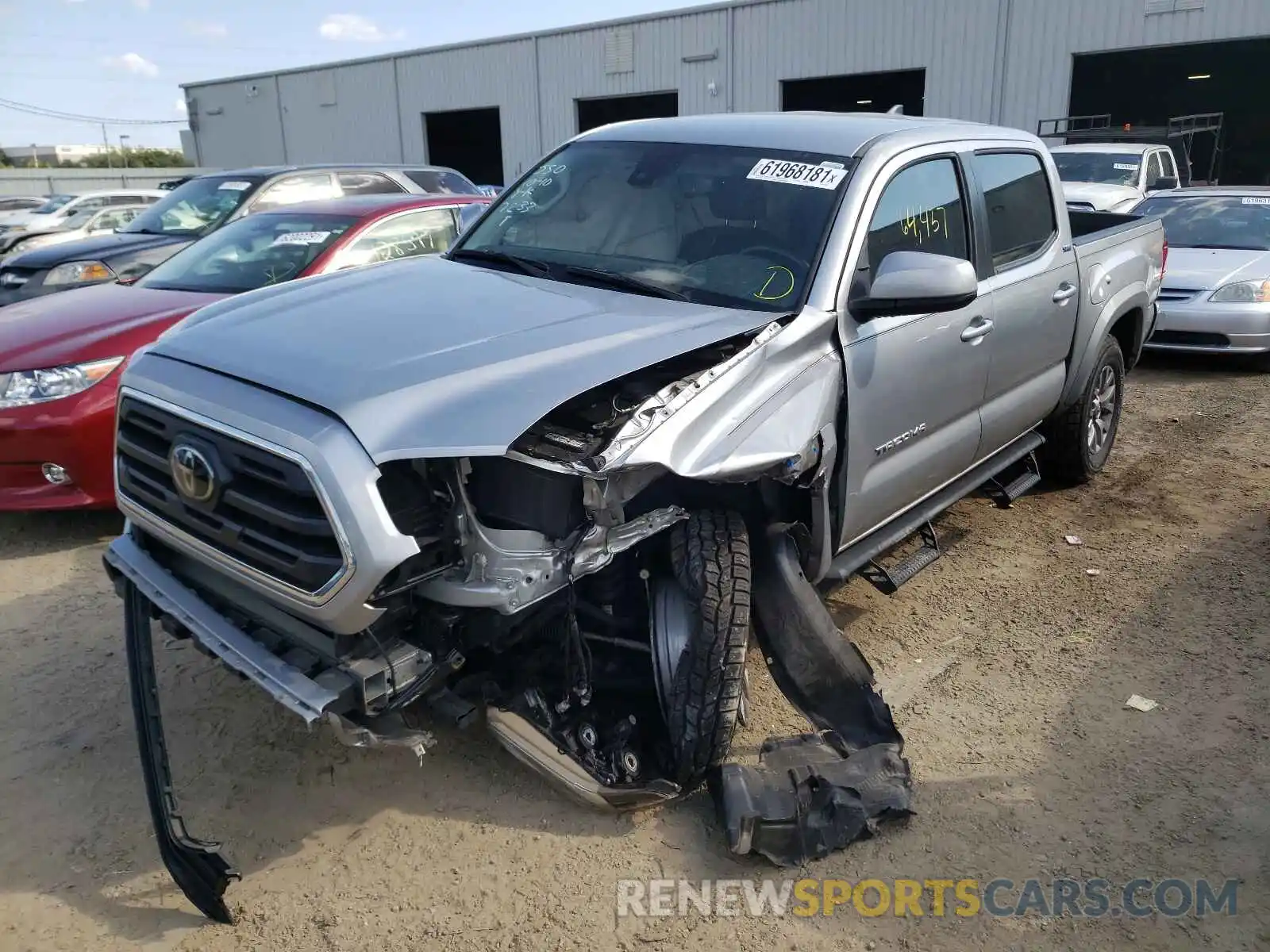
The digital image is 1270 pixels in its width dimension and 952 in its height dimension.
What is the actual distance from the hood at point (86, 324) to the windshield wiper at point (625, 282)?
8.46ft

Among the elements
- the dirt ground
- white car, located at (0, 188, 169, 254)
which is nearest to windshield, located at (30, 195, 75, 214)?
white car, located at (0, 188, 169, 254)

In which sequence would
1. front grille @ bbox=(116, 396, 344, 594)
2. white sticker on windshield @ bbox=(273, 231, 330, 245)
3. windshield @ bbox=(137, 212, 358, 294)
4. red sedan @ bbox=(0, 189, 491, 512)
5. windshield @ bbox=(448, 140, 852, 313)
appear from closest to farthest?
1. front grille @ bbox=(116, 396, 344, 594)
2. windshield @ bbox=(448, 140, 852, 313)
3. red sedan @ bbox=(0, 189, 491, 512)
4. windshield @ bbox=(137, 212, 358, 294)
5. white sticker on windshield @ bbox=(273, 231, 330, 245)

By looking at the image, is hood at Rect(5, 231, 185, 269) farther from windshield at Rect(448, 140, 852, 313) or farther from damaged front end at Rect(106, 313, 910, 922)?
damaged front end at Rect(106, 313, 910, 922)

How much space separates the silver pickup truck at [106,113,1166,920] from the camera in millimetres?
2561

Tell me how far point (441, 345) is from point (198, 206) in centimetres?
678

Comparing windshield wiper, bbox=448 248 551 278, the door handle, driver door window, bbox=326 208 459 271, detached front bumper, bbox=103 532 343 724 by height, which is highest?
windshield wiper, bbox=448 248 551 278

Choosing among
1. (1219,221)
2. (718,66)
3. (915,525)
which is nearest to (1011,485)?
(915,525)

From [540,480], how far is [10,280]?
25.2ft

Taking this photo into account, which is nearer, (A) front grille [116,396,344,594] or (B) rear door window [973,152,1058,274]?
(A) front grille [116,396,344,594]

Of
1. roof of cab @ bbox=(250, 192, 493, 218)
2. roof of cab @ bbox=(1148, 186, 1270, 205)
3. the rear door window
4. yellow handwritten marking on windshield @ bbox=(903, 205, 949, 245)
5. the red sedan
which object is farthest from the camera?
roof of cab @ bbox=(1148, 186, 1270, 205)

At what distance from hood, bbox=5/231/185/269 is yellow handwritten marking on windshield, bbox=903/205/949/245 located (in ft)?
20.1

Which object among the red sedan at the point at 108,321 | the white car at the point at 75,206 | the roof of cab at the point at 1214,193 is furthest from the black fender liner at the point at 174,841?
the white car at the point at 75,206

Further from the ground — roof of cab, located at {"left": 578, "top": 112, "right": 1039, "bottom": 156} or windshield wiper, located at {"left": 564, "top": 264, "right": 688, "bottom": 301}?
roof of cab, located at {"left": 578, "top": 112, "right": 1039, "bottom": 156}

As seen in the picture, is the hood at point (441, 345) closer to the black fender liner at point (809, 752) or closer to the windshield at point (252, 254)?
the black fender liner at point (809, 752)
